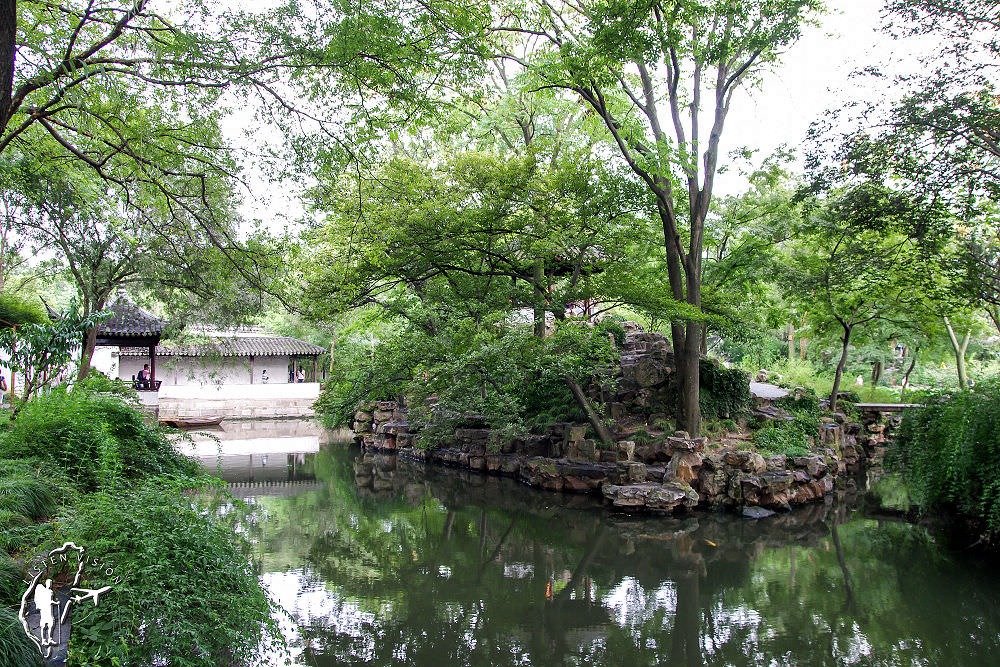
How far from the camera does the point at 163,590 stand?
3539 mm

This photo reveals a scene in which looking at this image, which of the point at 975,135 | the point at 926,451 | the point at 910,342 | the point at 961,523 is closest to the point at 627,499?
the point at 926,451

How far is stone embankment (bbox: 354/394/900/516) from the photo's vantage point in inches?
400

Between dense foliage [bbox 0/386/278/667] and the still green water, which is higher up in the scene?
dense foliage [bbox 0/386/278/667]

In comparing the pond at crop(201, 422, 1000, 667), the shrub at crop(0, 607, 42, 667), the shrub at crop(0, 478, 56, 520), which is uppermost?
the shrub at crop(0, 478, 56, 520)

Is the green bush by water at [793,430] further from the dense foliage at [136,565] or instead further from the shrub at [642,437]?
the dense foliage at [136,565]

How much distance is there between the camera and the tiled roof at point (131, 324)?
20.0m

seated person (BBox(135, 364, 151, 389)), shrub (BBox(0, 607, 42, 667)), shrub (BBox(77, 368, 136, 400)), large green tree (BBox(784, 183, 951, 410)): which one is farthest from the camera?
seated person (BBox(135, 364, 151, 389))

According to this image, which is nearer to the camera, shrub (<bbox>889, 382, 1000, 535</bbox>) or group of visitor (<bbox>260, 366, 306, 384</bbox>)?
shrub (<bbox>889, 382, 1000, 535</bbox>)

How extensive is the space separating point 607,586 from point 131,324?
63.8 feet

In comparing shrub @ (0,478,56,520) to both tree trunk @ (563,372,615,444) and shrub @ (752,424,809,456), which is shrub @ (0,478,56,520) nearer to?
tree trunk @ (563,372,615,444)

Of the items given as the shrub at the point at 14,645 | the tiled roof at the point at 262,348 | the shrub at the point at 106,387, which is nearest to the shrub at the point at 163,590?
the shrub at the point at 14,645

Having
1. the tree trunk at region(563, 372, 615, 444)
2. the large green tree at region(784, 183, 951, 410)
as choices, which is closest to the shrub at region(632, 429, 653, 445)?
the tree trunk at region(563, 372, 615, 444)

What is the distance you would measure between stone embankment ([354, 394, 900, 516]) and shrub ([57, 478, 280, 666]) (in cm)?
720

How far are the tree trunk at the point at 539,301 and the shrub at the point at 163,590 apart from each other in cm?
821
